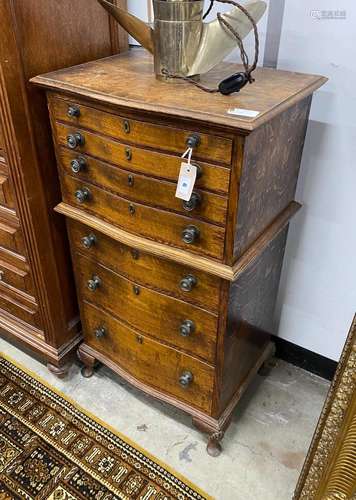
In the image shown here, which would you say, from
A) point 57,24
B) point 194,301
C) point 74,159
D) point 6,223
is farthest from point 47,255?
point 57,24

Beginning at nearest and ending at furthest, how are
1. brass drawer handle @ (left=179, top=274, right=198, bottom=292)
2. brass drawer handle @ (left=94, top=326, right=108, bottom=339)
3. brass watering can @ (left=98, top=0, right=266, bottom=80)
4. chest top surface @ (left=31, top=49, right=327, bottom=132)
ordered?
1. chest top surface @ (left=31, top=49, right=327, bottom=132)
2. brass watering can @ (left=98, top=0, right=266, bottom=80)
3. brass drawer handle @ (left=179, top=274, right=198, bottom=292)
4. brass drawer handle @ (left=94, top=326, right=108, bottom=339)

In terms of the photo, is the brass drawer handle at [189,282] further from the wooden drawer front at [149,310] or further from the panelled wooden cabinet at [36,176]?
the panelled wooden cabinet at [36,176]

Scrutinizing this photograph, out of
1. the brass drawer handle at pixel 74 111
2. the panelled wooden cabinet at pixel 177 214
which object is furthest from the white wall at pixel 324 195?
the brass drawer handle at pixel 74 111

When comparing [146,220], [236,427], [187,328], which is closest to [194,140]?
[146,220]

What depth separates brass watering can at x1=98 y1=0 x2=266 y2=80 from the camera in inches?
39.9

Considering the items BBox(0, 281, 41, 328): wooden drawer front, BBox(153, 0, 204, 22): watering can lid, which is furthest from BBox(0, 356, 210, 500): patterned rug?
BBox(153, 0, 204, 22): watering can lid

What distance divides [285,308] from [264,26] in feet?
3.03

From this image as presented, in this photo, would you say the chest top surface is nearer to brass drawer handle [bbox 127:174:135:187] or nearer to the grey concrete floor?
brass drawer handle [bbox 127:174:135:187]

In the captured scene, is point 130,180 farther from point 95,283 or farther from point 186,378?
point 186,378

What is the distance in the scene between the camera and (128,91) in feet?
3.36

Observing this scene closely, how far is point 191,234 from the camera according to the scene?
1.03m

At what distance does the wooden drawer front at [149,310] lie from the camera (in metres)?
1.19

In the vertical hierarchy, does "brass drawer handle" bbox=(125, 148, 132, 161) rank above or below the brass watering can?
below

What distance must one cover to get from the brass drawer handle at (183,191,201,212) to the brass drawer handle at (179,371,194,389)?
0.53 meters
